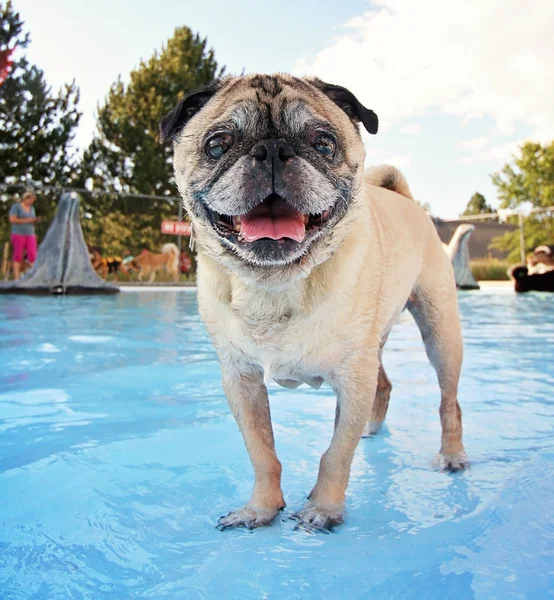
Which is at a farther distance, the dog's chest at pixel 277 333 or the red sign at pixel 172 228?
the red sign at pixel 172 228

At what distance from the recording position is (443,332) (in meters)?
2.81

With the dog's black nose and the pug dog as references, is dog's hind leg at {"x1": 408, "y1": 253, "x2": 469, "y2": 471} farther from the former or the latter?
the dog's black nose

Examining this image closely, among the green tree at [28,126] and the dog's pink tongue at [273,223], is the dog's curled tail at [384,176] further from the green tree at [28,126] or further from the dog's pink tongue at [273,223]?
the green tree at [28,126]

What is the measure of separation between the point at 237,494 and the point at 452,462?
911 millimetres

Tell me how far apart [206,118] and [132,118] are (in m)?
28.7

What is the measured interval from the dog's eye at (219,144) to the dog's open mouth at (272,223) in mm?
188

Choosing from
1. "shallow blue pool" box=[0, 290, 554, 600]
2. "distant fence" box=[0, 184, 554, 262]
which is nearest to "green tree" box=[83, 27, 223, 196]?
"distant fence" box=[0, 184, 554, 262]

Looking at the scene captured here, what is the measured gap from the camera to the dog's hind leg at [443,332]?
2756mm

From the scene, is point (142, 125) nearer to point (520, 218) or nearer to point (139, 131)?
point (139, 131)

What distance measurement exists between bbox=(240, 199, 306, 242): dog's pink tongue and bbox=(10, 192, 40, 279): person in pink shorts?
12.7 m

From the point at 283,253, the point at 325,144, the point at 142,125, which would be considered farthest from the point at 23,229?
the point at 142,125

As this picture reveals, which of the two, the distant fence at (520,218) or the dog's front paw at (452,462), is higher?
the distant fence at (520,218)

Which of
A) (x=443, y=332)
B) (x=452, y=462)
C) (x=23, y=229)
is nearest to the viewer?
(x=452, y=462)

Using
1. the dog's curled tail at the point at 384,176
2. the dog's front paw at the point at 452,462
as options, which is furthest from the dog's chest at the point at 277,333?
the dog's curled tail at the point at 384,176
